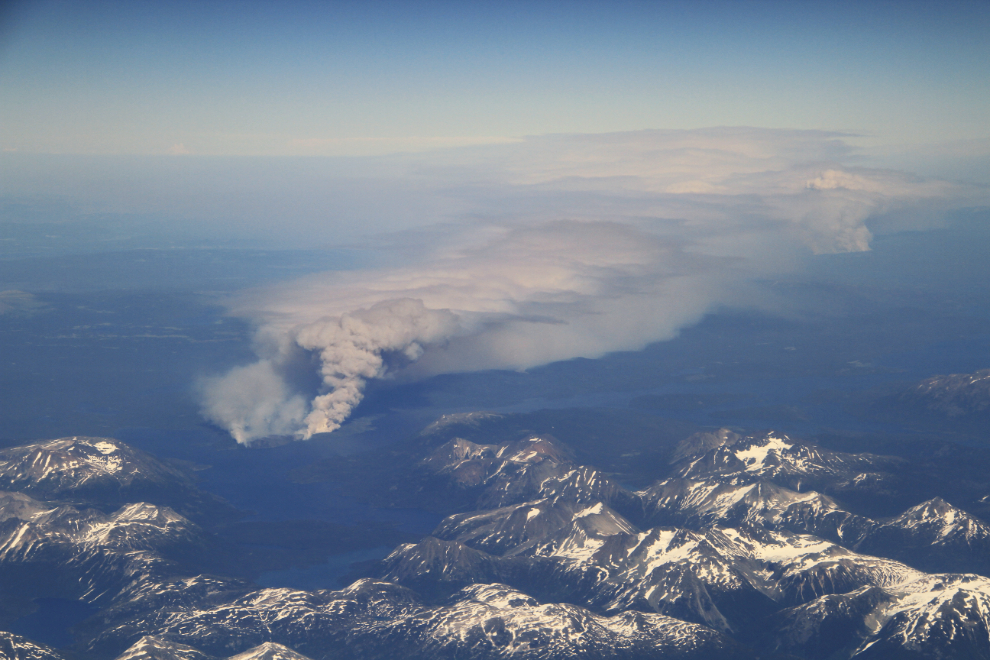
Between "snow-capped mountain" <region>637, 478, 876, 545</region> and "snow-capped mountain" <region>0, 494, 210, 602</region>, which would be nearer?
"snow-capped mountain" <region>0, 494, 210, 602</region>

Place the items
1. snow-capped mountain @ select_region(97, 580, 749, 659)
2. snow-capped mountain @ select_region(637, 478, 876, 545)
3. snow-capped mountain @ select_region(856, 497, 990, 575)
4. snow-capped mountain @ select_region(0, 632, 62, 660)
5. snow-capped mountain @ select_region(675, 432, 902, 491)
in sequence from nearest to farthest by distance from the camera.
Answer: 1. snow-capped mountain @ select_region(0, 632, 62, 660)
2. snow-capped mountain @ select_region(97, 580, 749, 659)
3. snow-capped mountain @ select_region(856, 497, 990, 575)
4. snow-capped mountain @ select_region(637, 478, 876, 545)
5. snow-capped mountain @ select_region(675, 432, 902, 491)

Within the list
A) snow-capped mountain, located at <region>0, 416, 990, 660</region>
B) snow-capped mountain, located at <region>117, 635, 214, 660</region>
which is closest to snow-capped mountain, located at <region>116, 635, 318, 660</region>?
snow-capped mountain, located at <region>117, 635, 214, 660</region>

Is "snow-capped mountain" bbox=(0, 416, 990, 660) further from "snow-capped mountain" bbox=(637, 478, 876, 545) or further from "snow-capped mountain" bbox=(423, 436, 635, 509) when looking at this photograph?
"snow-capped mountain" bbox=(423, 436, 635, 509)

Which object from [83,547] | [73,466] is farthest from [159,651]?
[73,466]

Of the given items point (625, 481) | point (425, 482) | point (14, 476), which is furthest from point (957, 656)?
point (14, 476)

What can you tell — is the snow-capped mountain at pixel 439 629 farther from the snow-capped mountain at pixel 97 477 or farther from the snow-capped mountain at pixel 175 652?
the snow-capped mountain at pixel 97 477

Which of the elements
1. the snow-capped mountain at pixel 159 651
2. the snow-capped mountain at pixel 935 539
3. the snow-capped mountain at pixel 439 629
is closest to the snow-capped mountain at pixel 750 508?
the snow-capped mountain at pixel 935 539

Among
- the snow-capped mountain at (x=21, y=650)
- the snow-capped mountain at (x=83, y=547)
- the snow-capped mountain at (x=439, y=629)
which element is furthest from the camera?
the snow-capped mountain at (x=83, y=547)

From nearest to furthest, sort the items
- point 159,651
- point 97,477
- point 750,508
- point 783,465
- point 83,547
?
point 159,651 → point 83,547 → point 750,508 → point 97,477 → point 783,465

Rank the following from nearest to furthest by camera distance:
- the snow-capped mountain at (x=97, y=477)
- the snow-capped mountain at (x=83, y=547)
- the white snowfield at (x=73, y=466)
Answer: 1. the snow-capped mountain at (x=83, y=547)
2. the snow-capped mountain at (x=97, y=477)
3. the white snowfield at (x=73, y=466)

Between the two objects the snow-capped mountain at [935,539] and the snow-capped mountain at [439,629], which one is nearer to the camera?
the snow-capped mountain at [439,629]

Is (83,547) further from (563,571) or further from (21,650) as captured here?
(563,571)
